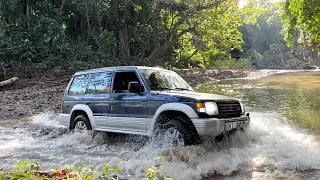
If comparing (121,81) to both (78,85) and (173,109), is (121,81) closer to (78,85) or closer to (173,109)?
(78,85)

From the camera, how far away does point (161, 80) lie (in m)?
7.20

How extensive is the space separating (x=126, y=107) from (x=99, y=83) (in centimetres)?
125

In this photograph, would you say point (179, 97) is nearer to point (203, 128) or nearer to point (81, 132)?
point (203, 128)

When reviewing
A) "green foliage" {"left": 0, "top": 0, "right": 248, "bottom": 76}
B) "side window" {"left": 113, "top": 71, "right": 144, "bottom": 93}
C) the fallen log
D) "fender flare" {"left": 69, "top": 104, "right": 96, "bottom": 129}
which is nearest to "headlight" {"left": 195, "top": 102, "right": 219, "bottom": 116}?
"side window" {"left": 113, "top": 71, "right": 144, "bottom": 93}

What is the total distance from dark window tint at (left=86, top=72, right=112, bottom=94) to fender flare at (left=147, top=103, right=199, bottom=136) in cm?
165

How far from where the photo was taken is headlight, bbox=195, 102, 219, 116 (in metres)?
5.93

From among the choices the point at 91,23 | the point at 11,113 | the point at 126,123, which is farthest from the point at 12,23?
the point at 126,123

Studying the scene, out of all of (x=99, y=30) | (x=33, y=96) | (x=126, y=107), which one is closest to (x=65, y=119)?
(x=126, y=107)

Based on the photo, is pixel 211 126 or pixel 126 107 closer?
pixel 211 126

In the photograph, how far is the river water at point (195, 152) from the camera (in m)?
5.51

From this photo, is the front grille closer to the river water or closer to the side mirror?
the river water

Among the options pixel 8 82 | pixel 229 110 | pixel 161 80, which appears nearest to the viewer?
pixel 229 110

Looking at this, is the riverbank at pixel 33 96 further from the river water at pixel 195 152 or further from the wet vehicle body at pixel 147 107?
the wet vehicle body at pixel 147 107

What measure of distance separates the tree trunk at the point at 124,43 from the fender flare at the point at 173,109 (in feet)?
69.7
